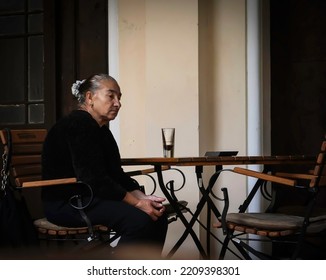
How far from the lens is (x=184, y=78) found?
3.70 meters

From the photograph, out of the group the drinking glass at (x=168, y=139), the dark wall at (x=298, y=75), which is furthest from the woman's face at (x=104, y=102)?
the dark wall at (x=298, y=75)

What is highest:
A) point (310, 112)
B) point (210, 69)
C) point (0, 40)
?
point (0, 40)

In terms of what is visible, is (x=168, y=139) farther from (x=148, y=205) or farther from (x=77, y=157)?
(x=77, y=157)

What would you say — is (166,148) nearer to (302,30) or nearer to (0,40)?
(302,30)

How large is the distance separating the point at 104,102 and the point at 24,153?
22.4 inches

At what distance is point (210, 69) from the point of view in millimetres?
3820

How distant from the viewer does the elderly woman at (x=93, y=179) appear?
8.36ft

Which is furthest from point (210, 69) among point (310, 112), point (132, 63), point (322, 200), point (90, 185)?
point (90, 185)

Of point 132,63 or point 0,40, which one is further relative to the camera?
point 0,40

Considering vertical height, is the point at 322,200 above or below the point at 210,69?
below

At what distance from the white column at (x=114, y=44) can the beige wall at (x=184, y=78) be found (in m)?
0.09

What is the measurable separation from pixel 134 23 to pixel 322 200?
1.72 meters

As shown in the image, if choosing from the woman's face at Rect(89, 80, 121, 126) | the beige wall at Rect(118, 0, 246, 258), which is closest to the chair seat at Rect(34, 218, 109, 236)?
the woman's face at Rect(89, 80, 121, 126)

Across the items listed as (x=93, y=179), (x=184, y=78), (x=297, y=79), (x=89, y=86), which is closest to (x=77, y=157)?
(x=93, y=179)
